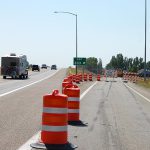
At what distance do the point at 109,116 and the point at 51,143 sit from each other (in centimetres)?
708

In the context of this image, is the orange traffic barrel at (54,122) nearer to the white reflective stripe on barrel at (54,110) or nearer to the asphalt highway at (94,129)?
the white reflective stripe on barrel at (54,110)

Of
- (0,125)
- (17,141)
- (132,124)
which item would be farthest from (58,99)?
(132,124)

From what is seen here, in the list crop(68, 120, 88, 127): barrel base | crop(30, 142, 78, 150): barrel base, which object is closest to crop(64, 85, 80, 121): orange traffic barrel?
crop(68, 120, 88, 127): barrel base

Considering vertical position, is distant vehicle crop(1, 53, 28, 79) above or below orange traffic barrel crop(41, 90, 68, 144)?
above

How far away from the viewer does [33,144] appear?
35.0ft

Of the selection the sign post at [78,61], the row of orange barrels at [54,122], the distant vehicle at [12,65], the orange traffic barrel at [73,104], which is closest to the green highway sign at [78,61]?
the sign post at [78,61]

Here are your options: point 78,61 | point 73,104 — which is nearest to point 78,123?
point 73,104

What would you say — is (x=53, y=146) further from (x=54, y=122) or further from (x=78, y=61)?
(x=78, y=61)

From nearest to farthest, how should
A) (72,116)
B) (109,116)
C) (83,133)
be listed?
(83,133)
(72,116)
(109,116)

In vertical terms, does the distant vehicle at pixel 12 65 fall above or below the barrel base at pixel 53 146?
above

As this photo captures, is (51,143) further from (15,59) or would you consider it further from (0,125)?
(15,59)

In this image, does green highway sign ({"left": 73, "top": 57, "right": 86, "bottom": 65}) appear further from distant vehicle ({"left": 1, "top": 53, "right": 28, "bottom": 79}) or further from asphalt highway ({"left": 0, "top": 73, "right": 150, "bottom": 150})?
asphalt highway ({"left": 0, "top": 73, "right": 150, "bottom": 150})

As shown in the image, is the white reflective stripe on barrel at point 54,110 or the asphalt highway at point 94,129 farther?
the asphalt highway at point 94,129

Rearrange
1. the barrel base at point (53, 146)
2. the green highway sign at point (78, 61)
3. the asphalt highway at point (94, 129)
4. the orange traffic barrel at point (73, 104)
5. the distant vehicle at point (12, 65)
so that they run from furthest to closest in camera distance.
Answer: the green highway sign at point (78, 61), the distant vehicle at point (12, 65), the orange traffic barrel at point (73, 104), the asphalt highway at point (94, 129), the barrel base at point (53, 146)
